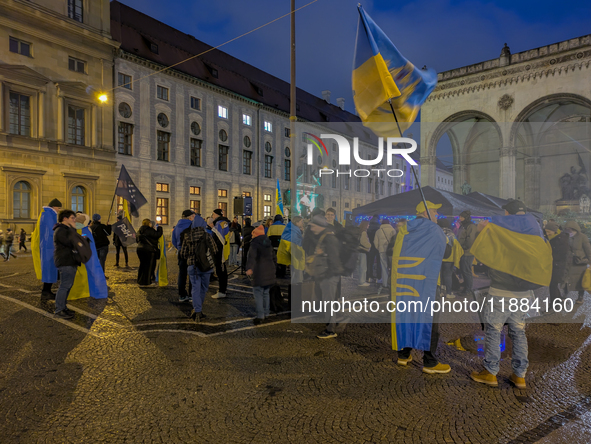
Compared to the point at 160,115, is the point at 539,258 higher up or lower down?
lower down

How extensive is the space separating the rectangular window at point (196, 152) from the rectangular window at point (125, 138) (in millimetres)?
5679

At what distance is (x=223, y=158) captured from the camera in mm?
36125

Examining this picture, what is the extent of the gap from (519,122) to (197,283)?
22.3m

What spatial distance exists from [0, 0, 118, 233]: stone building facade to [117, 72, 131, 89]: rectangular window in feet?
2.83

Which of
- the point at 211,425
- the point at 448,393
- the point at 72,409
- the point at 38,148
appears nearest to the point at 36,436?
the point at 72,409

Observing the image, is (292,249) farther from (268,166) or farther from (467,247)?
(268,166)

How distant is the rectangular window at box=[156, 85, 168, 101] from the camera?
3069 cm

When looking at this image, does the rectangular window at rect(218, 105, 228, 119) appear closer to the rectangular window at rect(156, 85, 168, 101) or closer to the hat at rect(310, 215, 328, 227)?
the rectangular window at rect(156, 85, 168, 101)

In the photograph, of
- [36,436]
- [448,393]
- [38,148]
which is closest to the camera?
[36,436]

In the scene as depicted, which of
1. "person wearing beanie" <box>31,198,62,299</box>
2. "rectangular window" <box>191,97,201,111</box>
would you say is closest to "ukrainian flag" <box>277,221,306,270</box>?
"person wearing beanie" <box>31,198,62,299</box>

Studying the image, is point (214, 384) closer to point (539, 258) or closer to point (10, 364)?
point (10, 364)

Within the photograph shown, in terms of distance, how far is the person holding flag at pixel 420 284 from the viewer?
4.71 meters

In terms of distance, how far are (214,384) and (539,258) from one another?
363 centimetres

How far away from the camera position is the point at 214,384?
4.30 m
